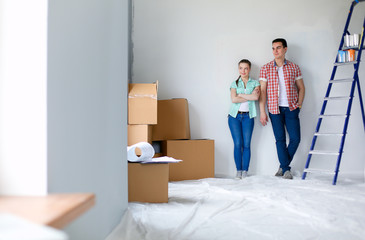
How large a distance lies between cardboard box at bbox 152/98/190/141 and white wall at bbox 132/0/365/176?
401 mm

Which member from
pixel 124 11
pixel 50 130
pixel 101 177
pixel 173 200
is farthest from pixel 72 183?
pixel 173 200

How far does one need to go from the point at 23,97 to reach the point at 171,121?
3089 millimetres

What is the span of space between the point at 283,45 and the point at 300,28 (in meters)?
0.50

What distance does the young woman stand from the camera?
13.4ft

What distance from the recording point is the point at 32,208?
0.70 m

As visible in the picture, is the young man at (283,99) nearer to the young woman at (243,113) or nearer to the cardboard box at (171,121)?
the young woman at (243,113)

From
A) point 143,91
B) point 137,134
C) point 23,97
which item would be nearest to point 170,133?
point 137,134

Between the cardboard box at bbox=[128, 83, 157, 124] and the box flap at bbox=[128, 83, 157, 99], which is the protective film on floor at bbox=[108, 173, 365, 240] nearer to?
the cardboard box at bbox=[128, 83, 157, 124]

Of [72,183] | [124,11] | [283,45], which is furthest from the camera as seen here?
[283,45]

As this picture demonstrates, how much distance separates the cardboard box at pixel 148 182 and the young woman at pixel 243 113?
179cm

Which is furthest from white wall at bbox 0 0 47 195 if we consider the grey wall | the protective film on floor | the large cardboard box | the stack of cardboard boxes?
the large cardboard box

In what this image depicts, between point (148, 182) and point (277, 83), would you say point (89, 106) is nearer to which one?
point (148, 182)

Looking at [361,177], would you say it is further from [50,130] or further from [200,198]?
[50,130]

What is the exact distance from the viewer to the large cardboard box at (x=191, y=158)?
12.2ft
